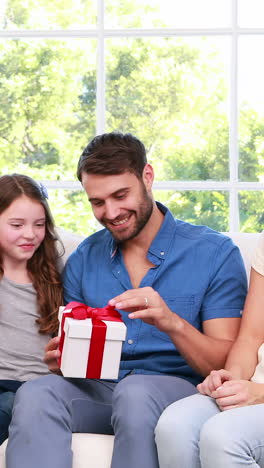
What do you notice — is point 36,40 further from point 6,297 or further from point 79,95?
point 6,297

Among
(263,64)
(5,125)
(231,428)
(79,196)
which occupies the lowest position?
(231,428)

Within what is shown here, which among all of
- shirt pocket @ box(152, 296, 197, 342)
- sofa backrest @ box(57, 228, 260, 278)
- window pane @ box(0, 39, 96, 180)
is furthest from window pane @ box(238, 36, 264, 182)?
shirt pocket @ box(152, 296, 197, 342)

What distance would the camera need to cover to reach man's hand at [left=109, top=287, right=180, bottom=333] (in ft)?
6.85

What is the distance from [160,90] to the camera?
414 cm

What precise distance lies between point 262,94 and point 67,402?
2422 millimetres

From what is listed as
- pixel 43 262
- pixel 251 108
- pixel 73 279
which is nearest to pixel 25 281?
pixel 43 262

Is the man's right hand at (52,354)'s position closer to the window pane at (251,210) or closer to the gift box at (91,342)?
the gift box at (91,342)

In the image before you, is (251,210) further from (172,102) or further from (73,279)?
(73,279)

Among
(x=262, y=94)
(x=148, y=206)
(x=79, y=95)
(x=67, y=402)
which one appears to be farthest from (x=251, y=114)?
(x=67, y=402)

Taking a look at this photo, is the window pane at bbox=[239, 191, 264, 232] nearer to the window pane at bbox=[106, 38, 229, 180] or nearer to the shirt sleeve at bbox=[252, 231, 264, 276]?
the window pane at bbox=[106, 38, 229, 180]

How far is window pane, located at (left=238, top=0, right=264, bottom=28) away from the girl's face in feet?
6.34

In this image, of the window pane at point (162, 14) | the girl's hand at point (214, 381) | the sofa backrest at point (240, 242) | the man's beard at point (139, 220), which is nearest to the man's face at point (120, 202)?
the man's beard at point (139, 220)

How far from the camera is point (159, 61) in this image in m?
4.13

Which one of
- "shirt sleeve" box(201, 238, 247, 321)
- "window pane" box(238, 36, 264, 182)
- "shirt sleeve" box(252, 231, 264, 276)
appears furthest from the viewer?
"window pane" box(238, 36, 264, 182)
